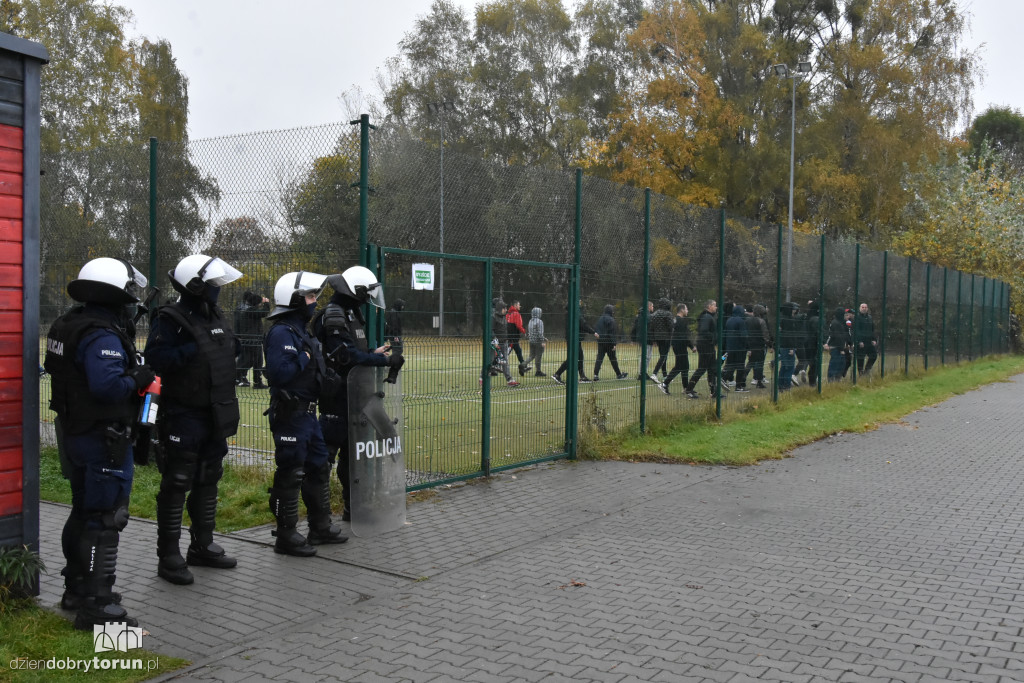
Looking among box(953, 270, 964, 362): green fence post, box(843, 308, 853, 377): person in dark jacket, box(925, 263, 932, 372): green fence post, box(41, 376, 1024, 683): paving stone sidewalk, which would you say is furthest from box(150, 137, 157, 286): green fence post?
box(953, 270, 964, 362): green fence post

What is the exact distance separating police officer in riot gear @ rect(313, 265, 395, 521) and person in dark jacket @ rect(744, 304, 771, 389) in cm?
830

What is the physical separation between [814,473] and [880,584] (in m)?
4.10

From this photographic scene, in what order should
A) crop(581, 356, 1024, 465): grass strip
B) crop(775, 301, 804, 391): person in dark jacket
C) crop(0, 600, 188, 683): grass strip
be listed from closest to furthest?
1. crop(0, 600, 188, 683): grass strip
2. crop(581, 356, 1024, 465): grass strip
3. crop(775, 301, 804, 391): person in dark jacket

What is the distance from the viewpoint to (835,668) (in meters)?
4.25

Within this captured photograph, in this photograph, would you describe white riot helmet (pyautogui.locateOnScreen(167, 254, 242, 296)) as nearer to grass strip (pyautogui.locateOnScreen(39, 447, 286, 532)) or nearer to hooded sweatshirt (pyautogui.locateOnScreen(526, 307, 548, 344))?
grass strip (pyautogui.locateOnScreen(39, 447, 286, 532))

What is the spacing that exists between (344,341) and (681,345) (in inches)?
248

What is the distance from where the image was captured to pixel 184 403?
544 cm

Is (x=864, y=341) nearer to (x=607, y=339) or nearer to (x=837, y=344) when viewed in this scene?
(x=837, y=344)

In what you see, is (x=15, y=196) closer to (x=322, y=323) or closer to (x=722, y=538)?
(x=322, y=323)

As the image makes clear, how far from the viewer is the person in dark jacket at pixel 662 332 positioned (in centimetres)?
1131

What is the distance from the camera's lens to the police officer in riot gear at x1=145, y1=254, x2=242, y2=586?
17.8 ft

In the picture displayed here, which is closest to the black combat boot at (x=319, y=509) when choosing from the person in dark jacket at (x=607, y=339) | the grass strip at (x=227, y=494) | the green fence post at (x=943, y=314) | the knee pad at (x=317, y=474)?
the knee pad at (x=317, y=474)

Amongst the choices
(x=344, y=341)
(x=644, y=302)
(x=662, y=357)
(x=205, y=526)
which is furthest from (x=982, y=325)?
(x=205, y=526)

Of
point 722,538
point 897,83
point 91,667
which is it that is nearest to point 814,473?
point 722,538
